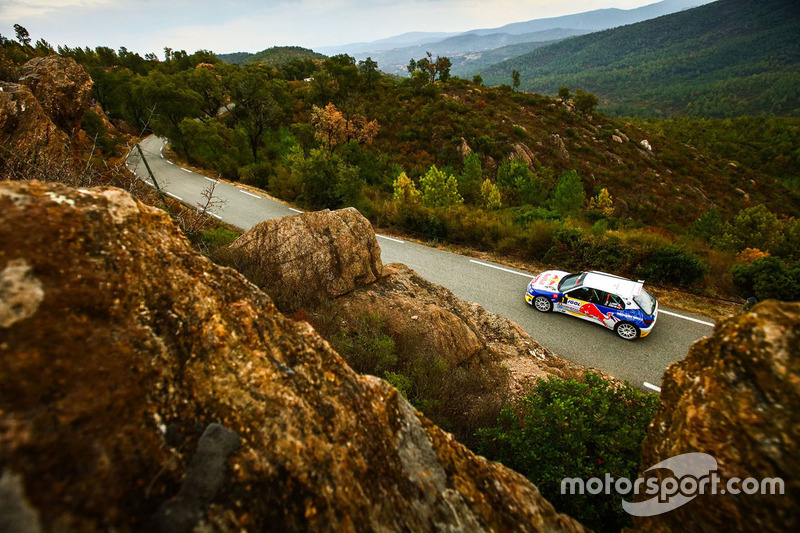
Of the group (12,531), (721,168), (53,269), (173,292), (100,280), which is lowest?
(721,168)

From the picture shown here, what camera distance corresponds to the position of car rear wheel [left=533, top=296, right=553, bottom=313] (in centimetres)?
981

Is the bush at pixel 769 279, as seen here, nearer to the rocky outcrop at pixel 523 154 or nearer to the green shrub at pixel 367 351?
the green shrub at pixel 367 351

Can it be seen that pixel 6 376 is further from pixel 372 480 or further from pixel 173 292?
pixel 372 480

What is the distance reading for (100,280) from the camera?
2055 millimetres

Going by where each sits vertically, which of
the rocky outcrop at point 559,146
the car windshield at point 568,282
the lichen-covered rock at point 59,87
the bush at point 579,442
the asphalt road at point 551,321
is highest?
the lichen-covered rock at point 59,87

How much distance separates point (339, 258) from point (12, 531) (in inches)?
271

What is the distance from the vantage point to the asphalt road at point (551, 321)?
8.16 metres

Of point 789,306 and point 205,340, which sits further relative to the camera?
point 789,306

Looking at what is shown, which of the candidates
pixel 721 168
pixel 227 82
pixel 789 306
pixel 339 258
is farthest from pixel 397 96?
pixel 721 168

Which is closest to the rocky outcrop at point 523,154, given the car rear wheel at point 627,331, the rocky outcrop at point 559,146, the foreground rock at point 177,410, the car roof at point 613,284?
the rocky outcrop at point 559,146

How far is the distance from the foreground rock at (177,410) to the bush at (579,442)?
1.06 m

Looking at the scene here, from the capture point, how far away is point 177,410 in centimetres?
196

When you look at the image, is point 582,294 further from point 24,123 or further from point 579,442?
point 24,123

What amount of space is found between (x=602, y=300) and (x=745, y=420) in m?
6.97
